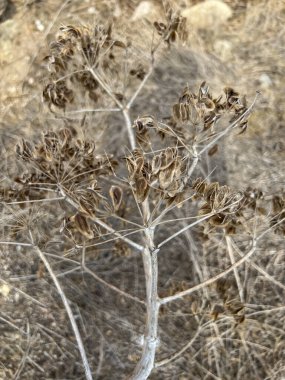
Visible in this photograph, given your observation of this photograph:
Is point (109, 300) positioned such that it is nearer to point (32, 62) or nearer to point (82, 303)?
point (82, 303)

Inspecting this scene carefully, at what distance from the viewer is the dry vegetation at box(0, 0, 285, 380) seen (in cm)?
220

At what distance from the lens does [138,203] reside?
2113mm

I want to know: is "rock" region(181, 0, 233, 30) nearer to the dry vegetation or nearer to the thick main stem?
the dry vegetation

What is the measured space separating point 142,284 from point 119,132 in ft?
2.82

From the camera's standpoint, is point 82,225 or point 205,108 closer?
point 205,108

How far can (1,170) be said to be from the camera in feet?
10.1

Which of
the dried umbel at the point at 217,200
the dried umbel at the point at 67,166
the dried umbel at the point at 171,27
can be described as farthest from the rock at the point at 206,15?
the dried umbel at the point at 217,200

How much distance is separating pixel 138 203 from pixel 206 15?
1762mm

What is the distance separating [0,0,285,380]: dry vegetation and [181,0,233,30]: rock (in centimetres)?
2

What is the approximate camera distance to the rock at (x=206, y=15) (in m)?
3.44

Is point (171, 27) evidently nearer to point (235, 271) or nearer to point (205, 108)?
point (205, 108)

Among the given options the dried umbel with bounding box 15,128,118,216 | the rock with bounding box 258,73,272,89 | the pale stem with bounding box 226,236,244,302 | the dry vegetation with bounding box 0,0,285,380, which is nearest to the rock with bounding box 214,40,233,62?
the dry vegetation with bounding box 0,0,285,380

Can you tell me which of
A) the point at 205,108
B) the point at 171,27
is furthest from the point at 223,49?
the point at 205,108

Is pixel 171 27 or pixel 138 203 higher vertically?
pixel 171 27
